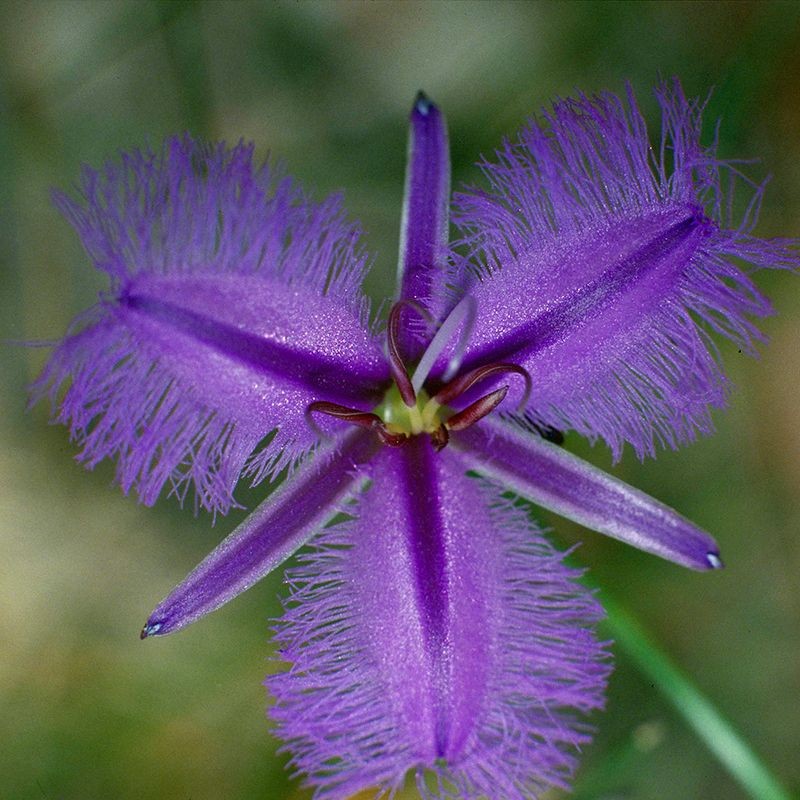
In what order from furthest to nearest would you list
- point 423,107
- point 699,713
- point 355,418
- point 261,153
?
point 261,153 < point 699,713 < point 423,107 < point 355,418

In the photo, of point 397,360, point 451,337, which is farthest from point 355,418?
point 451,337

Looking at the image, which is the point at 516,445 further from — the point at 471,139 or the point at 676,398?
the point at 471,139

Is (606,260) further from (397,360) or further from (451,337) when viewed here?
(397,360)

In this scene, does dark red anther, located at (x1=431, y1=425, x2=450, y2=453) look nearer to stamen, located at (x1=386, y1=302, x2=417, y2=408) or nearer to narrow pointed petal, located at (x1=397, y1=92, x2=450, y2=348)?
stamen, located at (x1=386, y1=302, x2=417, y2=408)

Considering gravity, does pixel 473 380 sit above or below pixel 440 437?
above

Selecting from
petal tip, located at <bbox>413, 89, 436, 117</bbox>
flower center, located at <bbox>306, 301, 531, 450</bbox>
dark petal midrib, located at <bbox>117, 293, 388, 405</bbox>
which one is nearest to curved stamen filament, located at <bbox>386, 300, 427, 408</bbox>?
flower center, located at <bbox>306, 301, 531, 450</bbox>
